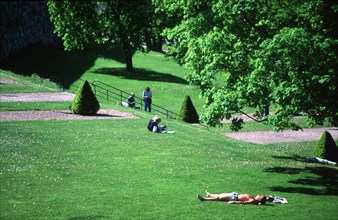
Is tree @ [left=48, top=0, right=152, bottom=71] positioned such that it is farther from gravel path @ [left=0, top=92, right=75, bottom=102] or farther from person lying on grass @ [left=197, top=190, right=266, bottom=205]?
person lying on grass @ [left=197, top=190, right=266, bottom=205]

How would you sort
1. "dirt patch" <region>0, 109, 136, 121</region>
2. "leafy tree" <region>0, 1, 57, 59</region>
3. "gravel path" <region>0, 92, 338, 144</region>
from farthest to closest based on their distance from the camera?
"leafy tree" <region>0, 1, 57, 59</region> → "gravel path" <region>0, 92, 338, 144</region> → "dirt patch" <region>0, 109, 136, 121</region>

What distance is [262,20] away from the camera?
22844 mm

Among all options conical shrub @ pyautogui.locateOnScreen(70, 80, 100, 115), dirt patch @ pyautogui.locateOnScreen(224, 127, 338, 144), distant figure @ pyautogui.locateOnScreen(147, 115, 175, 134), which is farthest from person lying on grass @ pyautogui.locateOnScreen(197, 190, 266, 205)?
conical shrub @ pyautogui.locateOnScreen(70, 80, 100, 115)

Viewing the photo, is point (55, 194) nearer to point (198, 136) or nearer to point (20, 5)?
point (198, 136)

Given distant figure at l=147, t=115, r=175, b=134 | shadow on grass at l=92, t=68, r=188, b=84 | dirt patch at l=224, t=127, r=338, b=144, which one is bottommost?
dirt patch at l=224, t=127, r=338, b=144

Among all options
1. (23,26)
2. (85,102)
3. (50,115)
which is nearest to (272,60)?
(85,102)

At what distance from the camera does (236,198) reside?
59.2 feet

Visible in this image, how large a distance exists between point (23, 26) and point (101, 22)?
959cm

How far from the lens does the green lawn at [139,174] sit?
667 inches

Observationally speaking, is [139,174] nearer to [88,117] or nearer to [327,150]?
[327,150]

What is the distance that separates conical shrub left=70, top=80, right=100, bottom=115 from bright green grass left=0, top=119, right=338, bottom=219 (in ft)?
9.67

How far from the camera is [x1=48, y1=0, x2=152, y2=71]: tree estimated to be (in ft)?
196

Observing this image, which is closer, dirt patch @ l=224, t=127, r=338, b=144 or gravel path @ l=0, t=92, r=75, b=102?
dirt patch @ l=224, t=127, r=338, b=144

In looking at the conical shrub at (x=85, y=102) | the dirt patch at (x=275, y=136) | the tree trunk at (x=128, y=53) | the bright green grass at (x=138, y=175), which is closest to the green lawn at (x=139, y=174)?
the bright green grass at (x=138, y=175)
